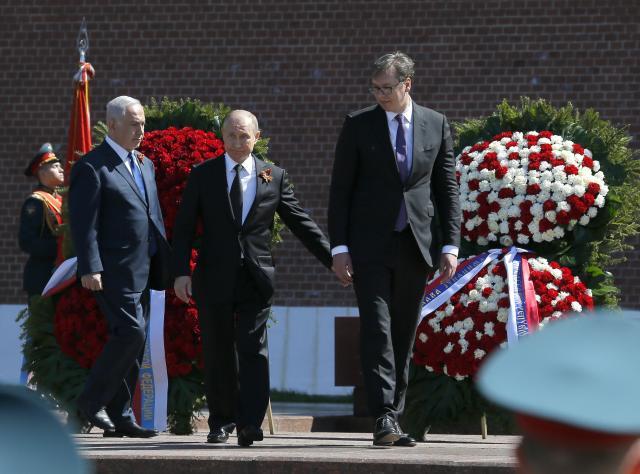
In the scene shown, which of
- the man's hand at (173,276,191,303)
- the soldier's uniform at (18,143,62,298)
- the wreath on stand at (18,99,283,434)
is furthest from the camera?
the soldier's uniform at (18,143,62,298)

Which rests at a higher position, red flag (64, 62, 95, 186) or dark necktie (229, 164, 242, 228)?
red flag (64, 62, 95, 186)

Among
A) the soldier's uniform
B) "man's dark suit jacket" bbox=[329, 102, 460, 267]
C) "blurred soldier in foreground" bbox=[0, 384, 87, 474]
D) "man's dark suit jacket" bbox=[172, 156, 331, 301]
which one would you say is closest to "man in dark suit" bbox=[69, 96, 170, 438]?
"man's dark suit jacket" bbox=[172, 156, 331, 301]

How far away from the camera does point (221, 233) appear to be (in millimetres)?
6441

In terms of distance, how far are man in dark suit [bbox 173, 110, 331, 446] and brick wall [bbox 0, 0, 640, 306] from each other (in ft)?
23.5

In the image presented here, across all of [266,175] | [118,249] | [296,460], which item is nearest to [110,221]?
[118,249]

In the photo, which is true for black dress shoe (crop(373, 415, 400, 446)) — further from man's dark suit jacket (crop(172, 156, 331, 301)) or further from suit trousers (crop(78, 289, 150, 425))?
suit trousers (crop(78, 289, 150, 425))

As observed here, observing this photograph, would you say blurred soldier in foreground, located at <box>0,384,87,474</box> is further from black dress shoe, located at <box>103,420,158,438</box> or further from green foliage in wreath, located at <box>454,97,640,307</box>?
green foliage in wreath, located at <box>454,97,640,307</box>

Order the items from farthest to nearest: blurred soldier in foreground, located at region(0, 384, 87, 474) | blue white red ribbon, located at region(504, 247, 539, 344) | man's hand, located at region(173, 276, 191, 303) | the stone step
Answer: the stone step
blue white red ribbon, located at region(504, 247, 539, 344)
man's hand, located at region(173, 276, 191, 303)
blurred soldier in foreground, located at region(0, 384, 87, 474)

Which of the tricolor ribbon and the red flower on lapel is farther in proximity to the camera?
the tricolor ribbon

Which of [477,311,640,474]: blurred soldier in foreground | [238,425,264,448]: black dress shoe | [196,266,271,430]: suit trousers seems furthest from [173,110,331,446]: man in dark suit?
[477,311,640,474]: blurred soldier in foreground

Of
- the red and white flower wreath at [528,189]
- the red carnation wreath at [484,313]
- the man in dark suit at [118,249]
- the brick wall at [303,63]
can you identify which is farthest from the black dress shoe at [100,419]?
the brick wall at [303,63]

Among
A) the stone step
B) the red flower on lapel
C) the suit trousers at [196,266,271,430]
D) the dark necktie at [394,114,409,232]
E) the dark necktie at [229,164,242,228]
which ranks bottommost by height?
the stone step

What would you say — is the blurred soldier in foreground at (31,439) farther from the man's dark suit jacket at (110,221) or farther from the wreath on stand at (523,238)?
the wreath on stand at (523,238)

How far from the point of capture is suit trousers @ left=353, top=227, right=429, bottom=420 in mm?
5980
